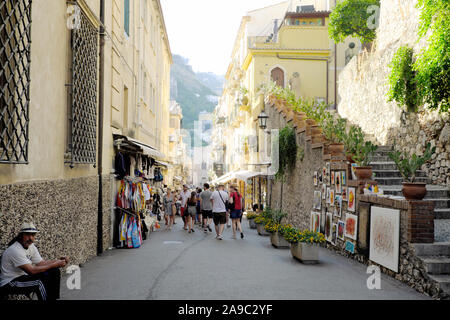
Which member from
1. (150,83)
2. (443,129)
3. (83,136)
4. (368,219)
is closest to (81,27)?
(83,136)

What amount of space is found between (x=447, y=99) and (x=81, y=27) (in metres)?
8.31

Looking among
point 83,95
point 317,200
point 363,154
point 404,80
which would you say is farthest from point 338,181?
point 83,95

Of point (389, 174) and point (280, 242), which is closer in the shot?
point (389, 174)

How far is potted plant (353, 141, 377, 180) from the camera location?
9961 millimetres

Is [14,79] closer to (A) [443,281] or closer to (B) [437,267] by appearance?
(A) [443,281]

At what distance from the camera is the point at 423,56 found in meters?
10.4

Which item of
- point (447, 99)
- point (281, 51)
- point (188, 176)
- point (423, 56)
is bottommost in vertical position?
point (188, 176)

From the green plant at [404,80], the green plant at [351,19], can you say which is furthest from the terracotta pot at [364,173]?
the green plant at [351,19]

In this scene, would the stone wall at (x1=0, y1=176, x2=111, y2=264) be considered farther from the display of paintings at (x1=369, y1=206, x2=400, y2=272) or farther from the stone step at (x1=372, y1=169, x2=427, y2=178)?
the stone step at (x1=372, y1=169, x2=427, y2=178)

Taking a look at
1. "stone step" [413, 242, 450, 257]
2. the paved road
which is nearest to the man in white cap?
the paved road

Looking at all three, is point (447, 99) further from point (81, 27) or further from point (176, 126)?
point (176, 126)

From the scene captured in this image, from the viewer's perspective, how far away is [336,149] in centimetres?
1193

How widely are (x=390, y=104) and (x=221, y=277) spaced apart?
957cm
